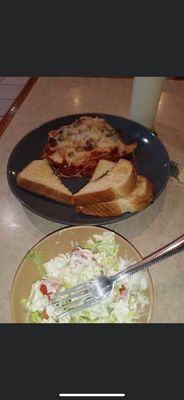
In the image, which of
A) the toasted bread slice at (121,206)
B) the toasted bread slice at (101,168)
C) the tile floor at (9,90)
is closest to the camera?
the toasted bread slice at (121,206)

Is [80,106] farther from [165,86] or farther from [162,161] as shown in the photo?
[162,161]

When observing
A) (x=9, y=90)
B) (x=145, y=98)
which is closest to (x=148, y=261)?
(x=145, y=98)

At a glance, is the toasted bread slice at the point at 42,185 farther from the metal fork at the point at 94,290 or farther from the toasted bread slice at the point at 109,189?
the metal fork at the point at 94,290

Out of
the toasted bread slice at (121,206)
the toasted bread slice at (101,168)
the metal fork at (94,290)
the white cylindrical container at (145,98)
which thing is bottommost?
the metal fork at (94,290)

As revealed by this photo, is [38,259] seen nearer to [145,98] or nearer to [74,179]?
[74,179]

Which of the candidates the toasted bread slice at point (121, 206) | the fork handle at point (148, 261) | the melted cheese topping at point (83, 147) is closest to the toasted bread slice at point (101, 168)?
the melted cheese topping at point (83, 147)
